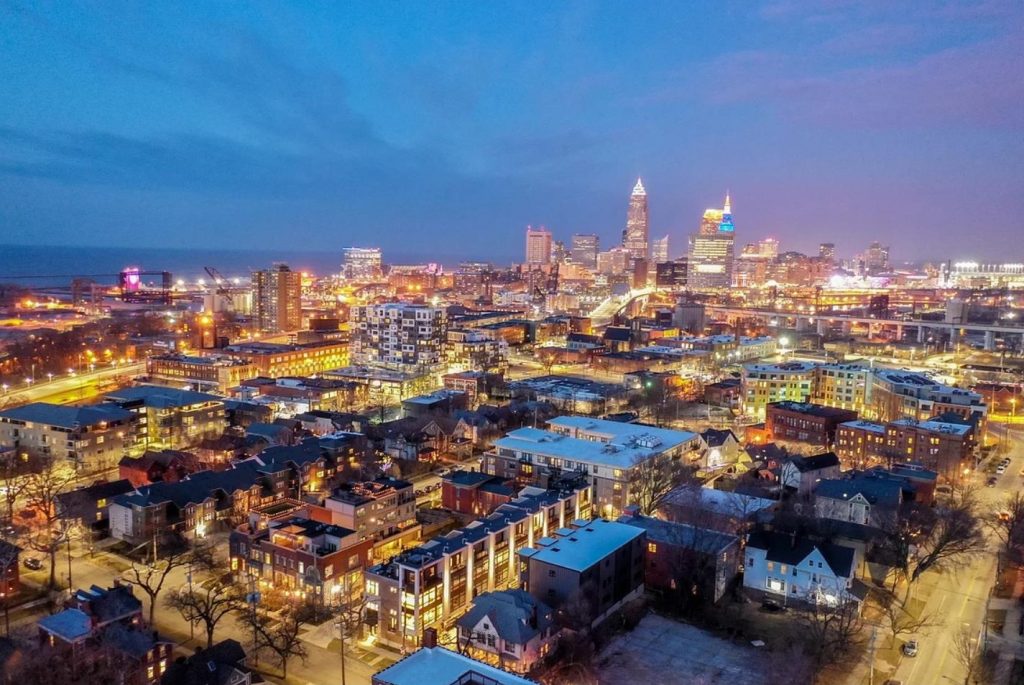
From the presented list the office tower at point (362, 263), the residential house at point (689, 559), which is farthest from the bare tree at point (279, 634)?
the office tower at point (362, 263)

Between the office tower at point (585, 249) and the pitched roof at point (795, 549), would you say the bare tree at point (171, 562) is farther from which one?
the office tower at point (585, 249)

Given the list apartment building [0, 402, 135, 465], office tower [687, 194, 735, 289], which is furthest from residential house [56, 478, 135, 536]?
office tower [687, 194, 735, 289]

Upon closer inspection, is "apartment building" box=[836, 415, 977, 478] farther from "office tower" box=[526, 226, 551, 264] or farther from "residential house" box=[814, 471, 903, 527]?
"office tower" box=[526, 226, 551, 264]

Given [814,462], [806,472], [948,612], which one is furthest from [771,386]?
[948,612]

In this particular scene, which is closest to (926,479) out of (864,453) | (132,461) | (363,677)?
(864,453)

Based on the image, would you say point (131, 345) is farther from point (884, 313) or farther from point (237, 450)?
point (884, 313)

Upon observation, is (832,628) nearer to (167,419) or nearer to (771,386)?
(167,419)

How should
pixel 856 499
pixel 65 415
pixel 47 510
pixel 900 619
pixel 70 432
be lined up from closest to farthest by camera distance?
pixel 900 619 < pixel 47 510 < pixel 856 499 < pixel 70 432 < pixel 65 415
